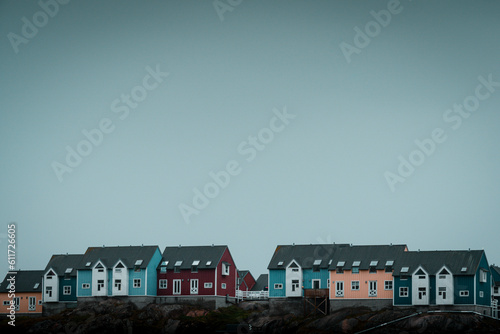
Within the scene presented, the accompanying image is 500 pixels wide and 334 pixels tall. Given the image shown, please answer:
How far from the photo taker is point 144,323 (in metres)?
82.9

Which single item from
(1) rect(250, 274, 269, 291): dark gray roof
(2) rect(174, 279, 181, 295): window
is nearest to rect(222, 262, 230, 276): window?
(2) rect(174, 279, 181, 295): window

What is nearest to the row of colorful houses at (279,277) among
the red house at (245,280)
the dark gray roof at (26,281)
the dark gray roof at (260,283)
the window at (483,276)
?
the dark gray roof at (26,281)

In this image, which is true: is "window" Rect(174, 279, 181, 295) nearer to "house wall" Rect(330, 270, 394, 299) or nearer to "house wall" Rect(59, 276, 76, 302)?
"house wall" Rect(59, 276, 76, 302)

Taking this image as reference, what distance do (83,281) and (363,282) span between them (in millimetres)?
32722

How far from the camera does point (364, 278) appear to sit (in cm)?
8500

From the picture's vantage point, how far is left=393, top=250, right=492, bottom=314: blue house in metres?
79.4

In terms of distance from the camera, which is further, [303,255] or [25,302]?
[25,302]

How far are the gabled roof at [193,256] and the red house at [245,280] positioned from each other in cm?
1052

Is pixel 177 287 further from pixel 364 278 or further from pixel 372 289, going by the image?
pixel 372 289

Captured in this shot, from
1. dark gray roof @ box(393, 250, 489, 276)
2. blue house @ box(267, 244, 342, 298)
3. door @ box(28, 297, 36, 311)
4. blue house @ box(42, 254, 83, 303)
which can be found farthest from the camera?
door @ box(28, 297, 36, 311)

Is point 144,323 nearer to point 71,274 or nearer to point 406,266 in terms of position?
point 71,274

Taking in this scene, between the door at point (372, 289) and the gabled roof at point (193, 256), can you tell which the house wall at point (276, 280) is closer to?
the gabled roof at point (193, 256)

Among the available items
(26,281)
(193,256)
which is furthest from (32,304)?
(193,256)

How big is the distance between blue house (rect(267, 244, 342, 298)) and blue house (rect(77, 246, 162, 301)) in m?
14.0
